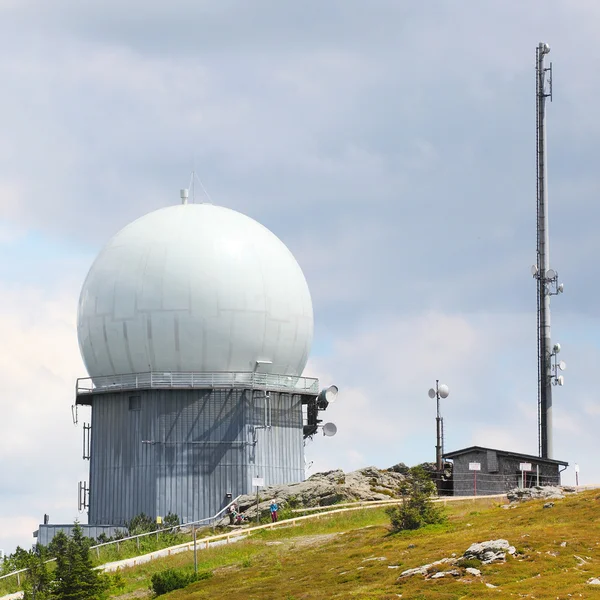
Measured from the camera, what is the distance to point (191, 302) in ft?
192

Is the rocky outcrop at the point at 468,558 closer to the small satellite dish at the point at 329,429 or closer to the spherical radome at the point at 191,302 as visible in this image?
the spherical radome at the point at 191,302

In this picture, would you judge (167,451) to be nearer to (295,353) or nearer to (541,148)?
(295,353)

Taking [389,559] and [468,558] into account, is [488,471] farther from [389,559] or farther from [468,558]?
[468,558]

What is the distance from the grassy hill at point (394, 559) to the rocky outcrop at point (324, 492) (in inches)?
157

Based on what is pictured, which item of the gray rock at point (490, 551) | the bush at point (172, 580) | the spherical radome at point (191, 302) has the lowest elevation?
the bush at point (172, 580)

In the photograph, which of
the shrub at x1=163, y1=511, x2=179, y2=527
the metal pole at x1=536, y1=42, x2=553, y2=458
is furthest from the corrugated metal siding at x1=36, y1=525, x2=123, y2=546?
the metal pole at x1=536, y1=42, x2=553, y2=458

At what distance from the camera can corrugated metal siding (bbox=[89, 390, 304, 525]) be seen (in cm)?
5859

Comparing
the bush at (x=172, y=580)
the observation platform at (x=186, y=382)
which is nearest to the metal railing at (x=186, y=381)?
the observation platform at (x=186, y=382)

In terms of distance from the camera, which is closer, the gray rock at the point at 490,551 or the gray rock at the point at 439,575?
the gray rock at the point at 439,575

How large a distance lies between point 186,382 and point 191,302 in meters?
3.67

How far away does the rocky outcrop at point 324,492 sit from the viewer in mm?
55500

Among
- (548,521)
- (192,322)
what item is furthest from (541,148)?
(548,521)

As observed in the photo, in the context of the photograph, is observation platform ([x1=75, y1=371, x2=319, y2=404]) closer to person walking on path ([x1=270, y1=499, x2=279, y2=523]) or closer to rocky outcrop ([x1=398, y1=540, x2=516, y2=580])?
person walking on path ([x1=270, y1=499, x2=279, y2=523])

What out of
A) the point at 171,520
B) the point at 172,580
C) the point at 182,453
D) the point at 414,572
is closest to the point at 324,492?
the point at 171,520
